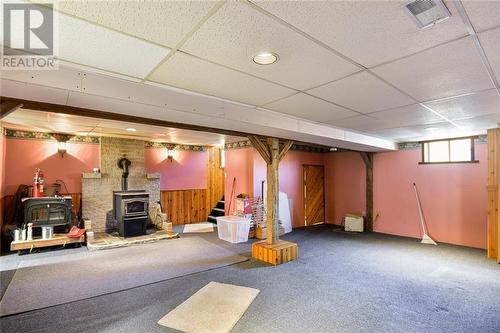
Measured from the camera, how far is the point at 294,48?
5.69 feet

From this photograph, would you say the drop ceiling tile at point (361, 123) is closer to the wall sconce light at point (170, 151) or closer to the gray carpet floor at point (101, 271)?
the gray carpet floor at point (101, 271)

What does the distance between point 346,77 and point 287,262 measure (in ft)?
10.9

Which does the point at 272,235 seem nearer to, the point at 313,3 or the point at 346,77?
the point at 346,77

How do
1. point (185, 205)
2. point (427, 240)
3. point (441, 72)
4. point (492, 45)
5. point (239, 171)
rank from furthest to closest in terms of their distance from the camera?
point (185, 205) < point (239, 171) < point (427, 240) < point (441, 72) < point (492, 45)

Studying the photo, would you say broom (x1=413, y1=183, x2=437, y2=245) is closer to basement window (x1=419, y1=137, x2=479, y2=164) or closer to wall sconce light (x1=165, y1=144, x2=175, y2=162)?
basement window (x1=419, y1=137, x2=479, y2=164)

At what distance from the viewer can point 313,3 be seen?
127 centimetres

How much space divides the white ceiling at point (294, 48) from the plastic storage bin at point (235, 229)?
11.6 ft

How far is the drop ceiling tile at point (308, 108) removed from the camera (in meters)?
2.92

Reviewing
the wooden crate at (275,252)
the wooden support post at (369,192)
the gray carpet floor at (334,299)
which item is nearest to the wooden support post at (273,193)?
the wooden crate at (275,252)

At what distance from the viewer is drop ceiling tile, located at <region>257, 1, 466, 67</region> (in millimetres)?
1296

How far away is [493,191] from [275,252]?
13.4 feet

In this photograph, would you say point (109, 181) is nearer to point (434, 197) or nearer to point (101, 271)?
point (101, 271)

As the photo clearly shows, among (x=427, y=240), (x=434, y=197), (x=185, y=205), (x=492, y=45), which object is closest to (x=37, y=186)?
(x=185, y=205)

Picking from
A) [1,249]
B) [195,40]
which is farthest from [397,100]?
[1,249]
